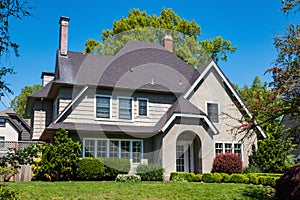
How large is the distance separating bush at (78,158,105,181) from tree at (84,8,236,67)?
1985 cm

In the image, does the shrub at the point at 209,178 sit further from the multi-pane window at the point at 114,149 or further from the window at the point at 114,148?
the multi-pane window at the point at 114,149

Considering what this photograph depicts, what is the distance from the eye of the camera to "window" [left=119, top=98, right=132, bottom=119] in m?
21.5

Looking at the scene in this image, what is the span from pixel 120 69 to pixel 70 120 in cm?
552

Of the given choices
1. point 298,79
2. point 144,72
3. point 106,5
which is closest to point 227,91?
point 144,72

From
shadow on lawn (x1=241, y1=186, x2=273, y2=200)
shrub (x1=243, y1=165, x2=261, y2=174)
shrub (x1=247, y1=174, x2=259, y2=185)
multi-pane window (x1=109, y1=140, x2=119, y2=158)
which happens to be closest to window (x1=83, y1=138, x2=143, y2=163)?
multi-pane window (x1=109, y1=140, x2=119, y2=158)

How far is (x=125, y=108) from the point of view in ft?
70.8

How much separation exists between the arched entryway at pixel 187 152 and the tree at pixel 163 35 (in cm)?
1616

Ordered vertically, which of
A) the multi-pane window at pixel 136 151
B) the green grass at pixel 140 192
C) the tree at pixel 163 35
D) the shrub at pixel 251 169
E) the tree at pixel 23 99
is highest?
the tree at pixel 163 35

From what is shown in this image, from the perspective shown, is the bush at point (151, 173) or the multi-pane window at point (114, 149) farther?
the multi-pane window at point (114, 149)

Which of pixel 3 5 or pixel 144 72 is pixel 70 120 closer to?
pixel 144 72

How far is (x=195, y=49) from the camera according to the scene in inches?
1492

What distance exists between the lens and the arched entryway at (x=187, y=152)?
2153 centimetres

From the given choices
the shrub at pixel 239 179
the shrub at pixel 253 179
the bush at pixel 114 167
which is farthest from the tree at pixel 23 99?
the shrub at pixel 253 179

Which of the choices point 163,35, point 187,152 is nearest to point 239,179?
point 187,152
